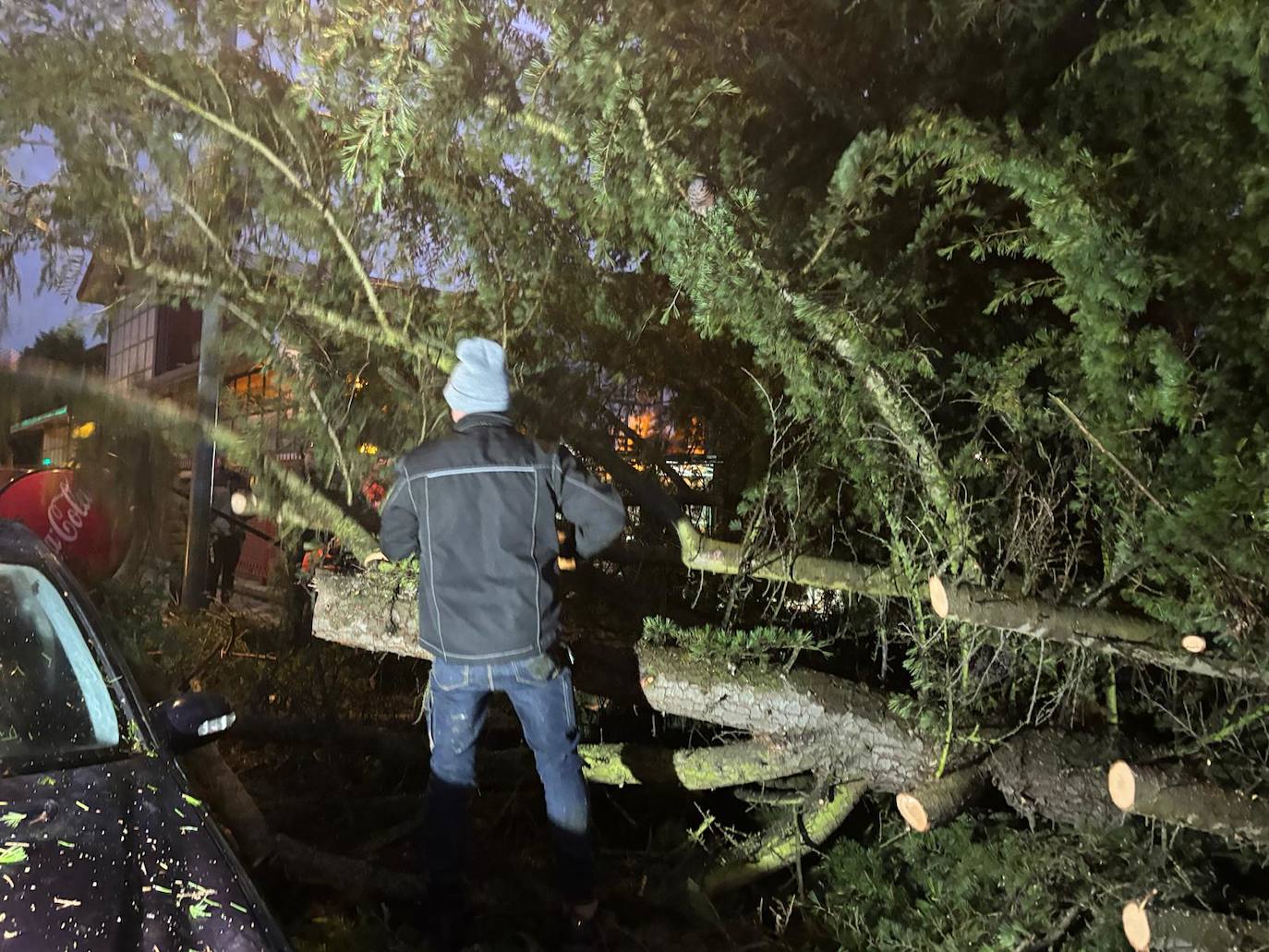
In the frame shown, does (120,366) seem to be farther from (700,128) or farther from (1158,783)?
(1158,783)

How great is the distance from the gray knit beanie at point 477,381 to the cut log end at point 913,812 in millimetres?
2166

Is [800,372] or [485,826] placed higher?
[800,372]

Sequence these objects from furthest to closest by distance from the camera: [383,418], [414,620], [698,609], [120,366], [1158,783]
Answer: [120,366] → [698,609] → [383,418] → [414,620] → [1158,783]

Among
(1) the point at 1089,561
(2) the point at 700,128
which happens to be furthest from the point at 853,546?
(2) the point at 700,128

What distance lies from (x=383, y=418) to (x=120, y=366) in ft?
14.5

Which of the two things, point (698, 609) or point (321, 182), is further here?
point (698, 609)

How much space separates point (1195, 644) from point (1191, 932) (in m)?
0.99

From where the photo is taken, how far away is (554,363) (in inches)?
174

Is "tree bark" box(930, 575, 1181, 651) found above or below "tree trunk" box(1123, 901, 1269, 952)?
above

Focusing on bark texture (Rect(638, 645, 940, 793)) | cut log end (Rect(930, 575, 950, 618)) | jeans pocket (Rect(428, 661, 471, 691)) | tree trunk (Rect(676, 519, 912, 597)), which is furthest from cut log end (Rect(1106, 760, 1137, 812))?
jeans pocket (Rect(428, 661, 471, 691))

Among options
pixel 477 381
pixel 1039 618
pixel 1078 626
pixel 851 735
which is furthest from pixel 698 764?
pixel 477 381

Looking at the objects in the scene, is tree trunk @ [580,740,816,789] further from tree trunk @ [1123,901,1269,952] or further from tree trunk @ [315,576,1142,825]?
tree trunk @ [1123,901,1269,952]

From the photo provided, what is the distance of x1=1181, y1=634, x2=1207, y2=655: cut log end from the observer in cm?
308

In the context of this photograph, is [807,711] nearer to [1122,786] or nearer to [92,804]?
[1122,786]
